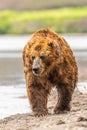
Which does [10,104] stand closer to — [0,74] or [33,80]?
[33,80]

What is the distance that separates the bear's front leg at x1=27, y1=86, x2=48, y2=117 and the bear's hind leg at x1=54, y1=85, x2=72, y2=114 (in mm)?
437

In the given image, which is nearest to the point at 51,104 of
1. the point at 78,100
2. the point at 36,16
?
the point at 78,100

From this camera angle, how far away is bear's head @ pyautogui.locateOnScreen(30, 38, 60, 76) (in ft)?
38.3

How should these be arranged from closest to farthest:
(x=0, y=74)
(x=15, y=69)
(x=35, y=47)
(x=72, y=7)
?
(x=35, y=47)
(x=0, y=74)
(x=15, y=69)
(x=72, y=7)

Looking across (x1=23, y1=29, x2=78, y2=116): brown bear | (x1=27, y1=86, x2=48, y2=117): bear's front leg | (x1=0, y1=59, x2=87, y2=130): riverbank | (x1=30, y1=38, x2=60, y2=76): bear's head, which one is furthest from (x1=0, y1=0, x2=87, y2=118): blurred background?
(x1=30, y1=38, x2=60, y2=76): bear's head

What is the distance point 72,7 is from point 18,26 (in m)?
11.4

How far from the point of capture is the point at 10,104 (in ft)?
50.5

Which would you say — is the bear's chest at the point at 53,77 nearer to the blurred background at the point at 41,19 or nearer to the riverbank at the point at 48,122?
the riverbank at the point at 48,122

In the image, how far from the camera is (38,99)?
12.2 metres

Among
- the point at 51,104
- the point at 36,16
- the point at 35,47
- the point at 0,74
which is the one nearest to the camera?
the point at 35,47

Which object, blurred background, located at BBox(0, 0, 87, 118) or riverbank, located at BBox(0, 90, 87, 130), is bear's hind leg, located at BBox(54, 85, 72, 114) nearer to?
riverbank, located at BBox(0, 90, 87, 130)

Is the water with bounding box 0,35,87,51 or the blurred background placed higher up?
the blurred background

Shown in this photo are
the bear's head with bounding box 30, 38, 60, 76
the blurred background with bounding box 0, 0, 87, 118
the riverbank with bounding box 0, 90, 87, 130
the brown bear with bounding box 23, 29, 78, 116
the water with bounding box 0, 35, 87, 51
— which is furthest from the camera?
the blurred background with bounding box 0, 0, 87, 118

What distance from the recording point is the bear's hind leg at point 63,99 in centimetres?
1252
